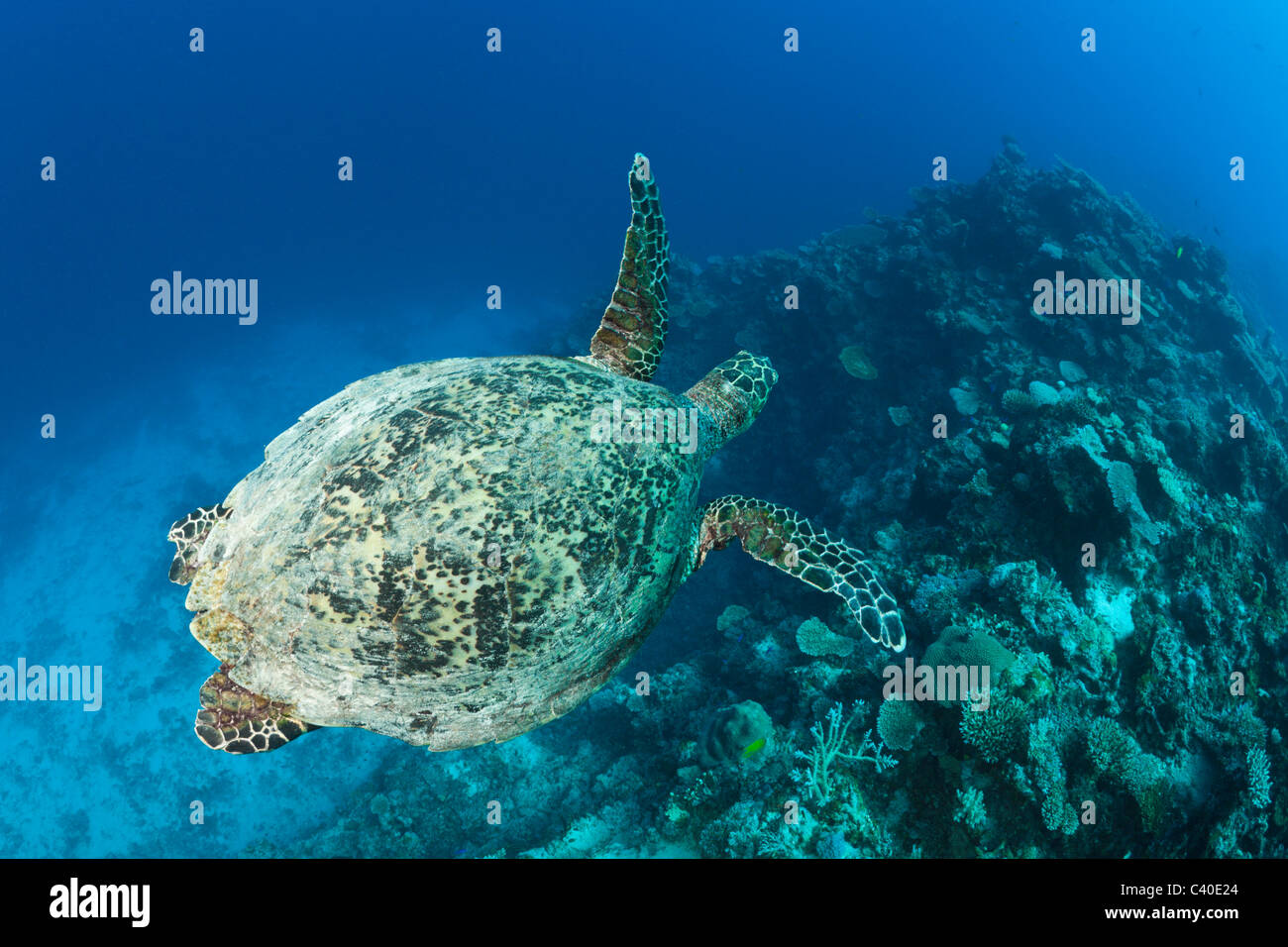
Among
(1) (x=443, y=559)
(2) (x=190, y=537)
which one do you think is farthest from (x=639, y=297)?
(2) (x=190, y=537)

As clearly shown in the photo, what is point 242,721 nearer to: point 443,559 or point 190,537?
point 190,537

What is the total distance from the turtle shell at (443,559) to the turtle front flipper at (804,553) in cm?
99

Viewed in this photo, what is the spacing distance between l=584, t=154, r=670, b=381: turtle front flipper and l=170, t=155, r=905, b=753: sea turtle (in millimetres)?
1097

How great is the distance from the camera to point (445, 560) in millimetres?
2312

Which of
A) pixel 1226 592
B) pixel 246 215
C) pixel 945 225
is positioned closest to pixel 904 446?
pixel 1226 592

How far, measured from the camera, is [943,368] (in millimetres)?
10125

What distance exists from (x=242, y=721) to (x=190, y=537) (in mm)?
1376

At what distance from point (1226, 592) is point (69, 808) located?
18.1 m

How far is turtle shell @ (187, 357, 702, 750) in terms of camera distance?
7.64 feet

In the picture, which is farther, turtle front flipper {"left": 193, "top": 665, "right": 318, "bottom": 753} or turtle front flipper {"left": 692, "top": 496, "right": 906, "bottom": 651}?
turtle front flipper {"left": 692, "top": 496, "right": 906, "bottom": 651}

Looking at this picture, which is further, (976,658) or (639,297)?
(976,658)

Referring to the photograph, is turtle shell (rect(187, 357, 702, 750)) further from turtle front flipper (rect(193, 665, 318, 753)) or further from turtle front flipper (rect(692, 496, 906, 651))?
turtle front flipper (rect(692, 496, 906, 651))

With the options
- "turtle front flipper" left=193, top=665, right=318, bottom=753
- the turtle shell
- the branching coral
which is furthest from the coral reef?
"turtle front flipper" left=193, top=665, right=318, bottom=753
